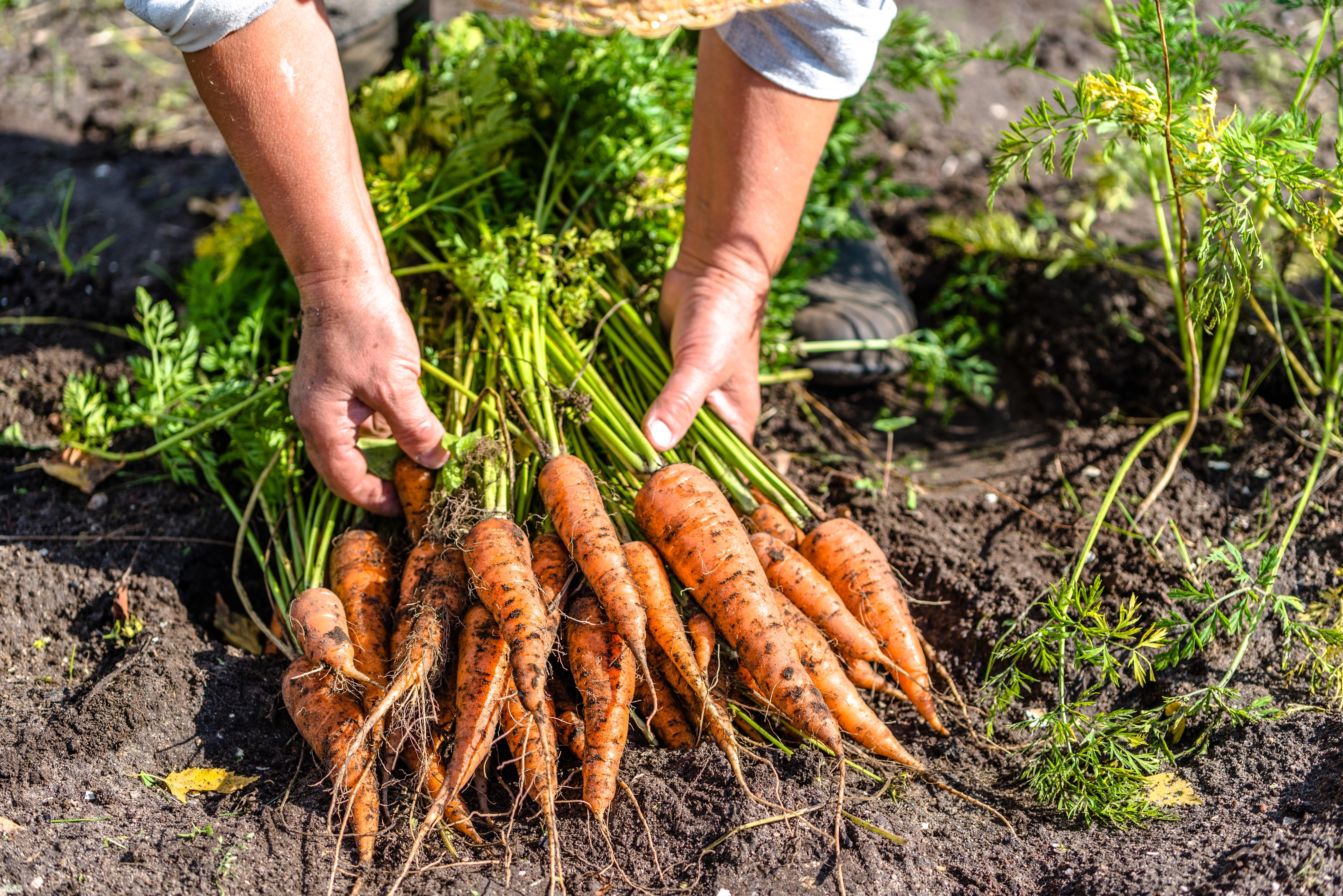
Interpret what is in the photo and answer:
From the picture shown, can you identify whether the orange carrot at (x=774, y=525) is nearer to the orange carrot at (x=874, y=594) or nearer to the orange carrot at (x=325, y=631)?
the orange carrot at (x=874, y=594)

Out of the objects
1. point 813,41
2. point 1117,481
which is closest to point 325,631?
point 813,41

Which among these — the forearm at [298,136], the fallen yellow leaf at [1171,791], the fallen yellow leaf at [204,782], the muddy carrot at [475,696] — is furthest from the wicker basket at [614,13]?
the fallen yellow leaf at [1171,791]

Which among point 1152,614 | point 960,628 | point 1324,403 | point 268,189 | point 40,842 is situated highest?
point 268,189

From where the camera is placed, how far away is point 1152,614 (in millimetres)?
2012

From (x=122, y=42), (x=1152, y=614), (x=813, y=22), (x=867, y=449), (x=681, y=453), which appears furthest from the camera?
(x=122, y=42)

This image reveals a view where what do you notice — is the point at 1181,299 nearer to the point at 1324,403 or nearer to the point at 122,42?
the point at 1324,403

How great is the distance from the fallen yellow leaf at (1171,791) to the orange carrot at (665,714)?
0.92 meters

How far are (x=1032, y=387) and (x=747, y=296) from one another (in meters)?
1.23

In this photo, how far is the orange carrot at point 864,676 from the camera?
2057 millimetres

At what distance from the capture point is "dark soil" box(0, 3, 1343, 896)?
62.8 inches

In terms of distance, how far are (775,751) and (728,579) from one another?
38 centimetres

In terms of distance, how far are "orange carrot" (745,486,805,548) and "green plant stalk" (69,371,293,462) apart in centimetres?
116

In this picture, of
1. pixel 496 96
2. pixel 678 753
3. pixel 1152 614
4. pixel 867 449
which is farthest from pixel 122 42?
pixel 1152 614

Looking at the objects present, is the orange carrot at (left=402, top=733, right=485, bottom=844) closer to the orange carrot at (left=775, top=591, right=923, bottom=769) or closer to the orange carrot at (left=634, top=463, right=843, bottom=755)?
the orange carrot at (left=634, top=463, right=843, bottom=755)
